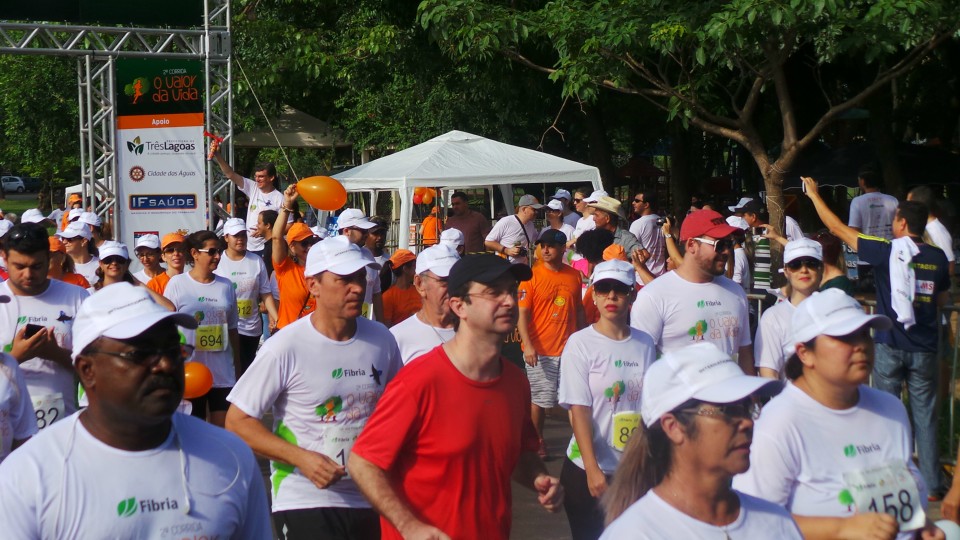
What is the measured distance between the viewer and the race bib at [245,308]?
10281mm

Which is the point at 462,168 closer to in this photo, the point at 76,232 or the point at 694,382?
the point at 76,232

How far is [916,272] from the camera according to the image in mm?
8352

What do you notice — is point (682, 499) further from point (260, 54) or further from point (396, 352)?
point (260, 54)

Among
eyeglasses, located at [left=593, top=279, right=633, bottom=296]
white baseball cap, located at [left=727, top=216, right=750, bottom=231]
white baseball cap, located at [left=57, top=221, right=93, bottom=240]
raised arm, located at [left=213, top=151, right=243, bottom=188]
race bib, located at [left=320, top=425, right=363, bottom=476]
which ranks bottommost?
race bib, located at [left=320, top=425, right=363, bottom=476]

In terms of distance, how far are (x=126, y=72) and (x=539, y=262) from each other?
30.0 ft

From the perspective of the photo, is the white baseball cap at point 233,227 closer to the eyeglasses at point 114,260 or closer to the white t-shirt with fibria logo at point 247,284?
the white t-shirt with fibria logo at point 247,284

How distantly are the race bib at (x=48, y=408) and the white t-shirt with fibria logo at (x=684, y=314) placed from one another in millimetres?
3166

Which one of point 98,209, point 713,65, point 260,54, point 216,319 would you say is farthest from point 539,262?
point 260,54

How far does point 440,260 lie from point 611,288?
0.89m

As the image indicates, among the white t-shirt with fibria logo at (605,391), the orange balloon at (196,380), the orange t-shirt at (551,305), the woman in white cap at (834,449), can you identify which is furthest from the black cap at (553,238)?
the woman in white cap at (834,449)

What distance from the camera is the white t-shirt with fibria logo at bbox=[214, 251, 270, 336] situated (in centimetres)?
1028

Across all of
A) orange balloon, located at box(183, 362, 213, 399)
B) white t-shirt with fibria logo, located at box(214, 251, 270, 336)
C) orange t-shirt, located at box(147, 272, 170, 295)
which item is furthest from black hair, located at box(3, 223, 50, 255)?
white t-shirt with fibria logo, located at box(214, 251, 270, 336)

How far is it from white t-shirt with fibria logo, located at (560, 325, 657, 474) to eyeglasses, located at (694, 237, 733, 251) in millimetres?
1077

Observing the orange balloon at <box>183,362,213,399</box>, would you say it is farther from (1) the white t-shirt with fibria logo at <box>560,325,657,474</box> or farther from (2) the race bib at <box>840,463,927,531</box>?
(2) the race bib at <box>840,463,927,531</box>
